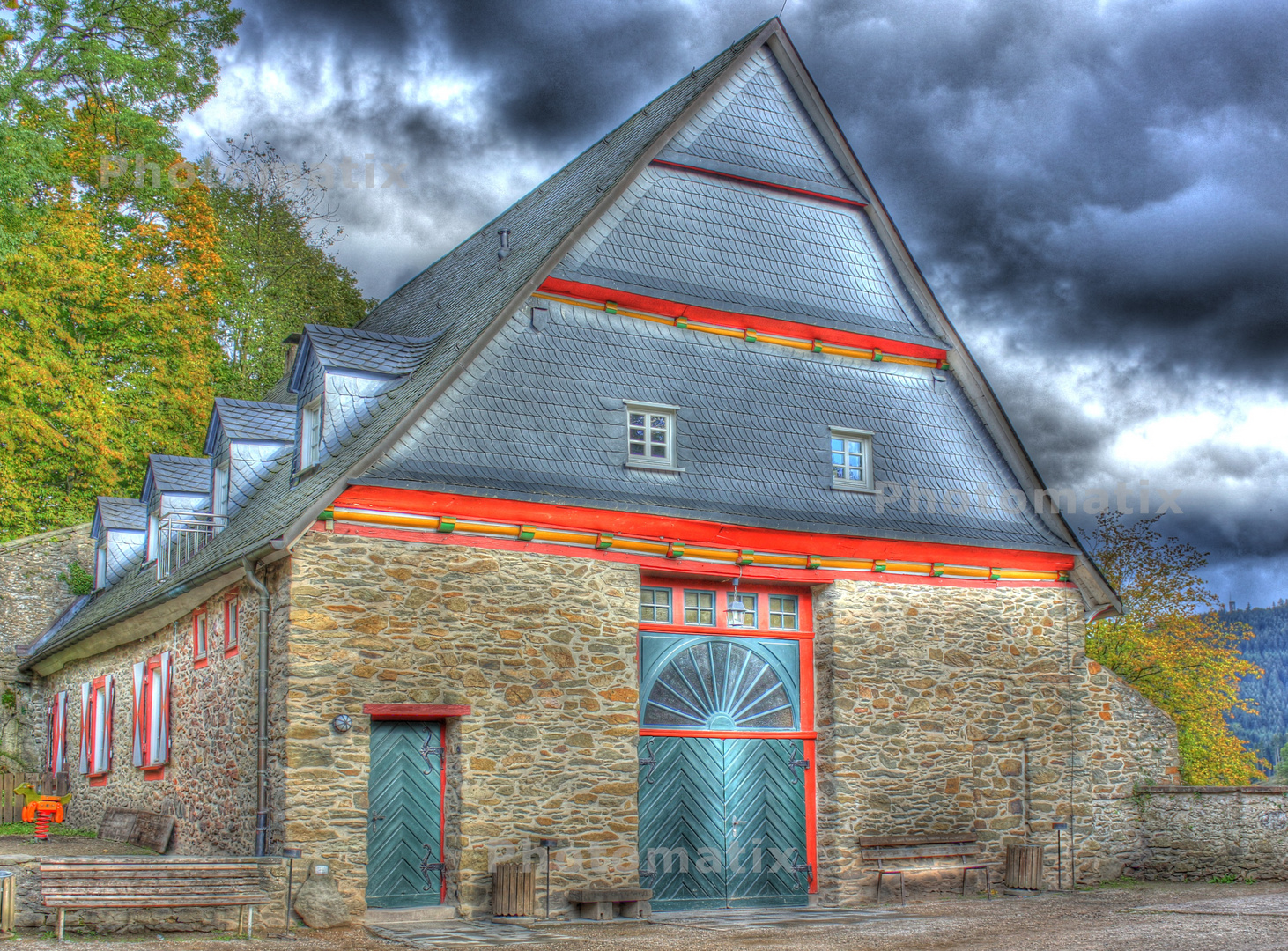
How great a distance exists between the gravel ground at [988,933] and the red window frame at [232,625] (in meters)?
3.64

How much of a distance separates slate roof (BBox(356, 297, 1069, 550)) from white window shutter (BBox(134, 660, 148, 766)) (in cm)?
709

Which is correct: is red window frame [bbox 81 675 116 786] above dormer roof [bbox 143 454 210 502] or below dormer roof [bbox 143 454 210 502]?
below

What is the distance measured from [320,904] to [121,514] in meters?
12.4

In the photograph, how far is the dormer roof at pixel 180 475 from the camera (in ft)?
60.3

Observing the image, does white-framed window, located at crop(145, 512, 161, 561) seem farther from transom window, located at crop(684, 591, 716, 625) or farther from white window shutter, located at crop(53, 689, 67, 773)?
transom window, located at crop(684, 591, 716, 625)

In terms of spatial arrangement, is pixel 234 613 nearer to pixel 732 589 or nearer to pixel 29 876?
pixel 29 876

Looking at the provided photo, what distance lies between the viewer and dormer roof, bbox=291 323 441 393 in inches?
566

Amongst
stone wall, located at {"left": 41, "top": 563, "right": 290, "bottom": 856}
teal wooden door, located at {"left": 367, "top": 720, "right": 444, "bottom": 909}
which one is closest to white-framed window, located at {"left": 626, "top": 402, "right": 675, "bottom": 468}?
teal wooden door, located at {"left": 367, "top": 720, "right": 444, "bottom": 909}

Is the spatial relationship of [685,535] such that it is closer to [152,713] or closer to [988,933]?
[988,933]

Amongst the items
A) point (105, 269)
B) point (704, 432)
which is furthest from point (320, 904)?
point (105, 269)

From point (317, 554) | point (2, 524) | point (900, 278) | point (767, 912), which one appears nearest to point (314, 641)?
point (317, 554)

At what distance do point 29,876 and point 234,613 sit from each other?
3.95m

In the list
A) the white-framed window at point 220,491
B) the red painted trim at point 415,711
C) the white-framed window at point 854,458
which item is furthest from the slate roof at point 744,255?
the white-framed window at point 220,491

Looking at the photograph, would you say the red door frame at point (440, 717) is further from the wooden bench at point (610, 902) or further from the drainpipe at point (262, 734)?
the wooden bench at point (610, 902)
